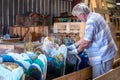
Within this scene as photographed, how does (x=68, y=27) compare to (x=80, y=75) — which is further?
(x=68, y=27)

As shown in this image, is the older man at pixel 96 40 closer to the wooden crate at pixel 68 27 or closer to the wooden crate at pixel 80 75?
the wooden crate at pixel 80 75

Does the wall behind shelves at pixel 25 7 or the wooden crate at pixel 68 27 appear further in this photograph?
the wall behind shelves at pixel 25 7

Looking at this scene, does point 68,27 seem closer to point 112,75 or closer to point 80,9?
point 80,9

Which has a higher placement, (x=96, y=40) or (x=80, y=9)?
(x=80, y=9)

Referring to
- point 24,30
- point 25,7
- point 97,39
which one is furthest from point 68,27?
point 97,39

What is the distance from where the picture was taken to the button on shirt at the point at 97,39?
3.12 m

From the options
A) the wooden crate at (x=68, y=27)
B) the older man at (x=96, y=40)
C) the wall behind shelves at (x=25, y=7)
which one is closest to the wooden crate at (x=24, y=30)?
the wooden crate at (x=68, y=27)

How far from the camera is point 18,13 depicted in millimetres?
9156

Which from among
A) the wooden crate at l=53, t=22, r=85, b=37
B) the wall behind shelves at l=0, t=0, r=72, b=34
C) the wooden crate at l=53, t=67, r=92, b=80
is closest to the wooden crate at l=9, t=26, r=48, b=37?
the wooden crate at l=53, t=22, r=85, b=37

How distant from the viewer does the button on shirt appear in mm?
3119

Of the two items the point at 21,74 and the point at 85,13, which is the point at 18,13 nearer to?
the point at 85,13

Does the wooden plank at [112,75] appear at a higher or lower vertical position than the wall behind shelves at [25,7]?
lower

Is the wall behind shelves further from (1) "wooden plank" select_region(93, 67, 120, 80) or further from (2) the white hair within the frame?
(1) "wooden plank" select_region(93, 67, 120, 80)

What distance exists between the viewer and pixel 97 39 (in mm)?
3203
